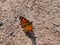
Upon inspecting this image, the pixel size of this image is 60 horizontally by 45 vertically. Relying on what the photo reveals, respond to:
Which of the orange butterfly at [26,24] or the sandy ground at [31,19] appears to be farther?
the sandy ground at [31,19]

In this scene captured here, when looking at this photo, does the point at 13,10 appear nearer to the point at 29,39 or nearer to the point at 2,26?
the point at 2,26

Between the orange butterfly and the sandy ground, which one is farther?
the sandy ground

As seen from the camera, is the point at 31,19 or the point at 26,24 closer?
the point at 26,24

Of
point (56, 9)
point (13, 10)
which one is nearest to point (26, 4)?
point (13, 10)

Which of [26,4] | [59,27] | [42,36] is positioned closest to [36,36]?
[42,36]

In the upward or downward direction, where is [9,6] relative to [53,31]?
upward

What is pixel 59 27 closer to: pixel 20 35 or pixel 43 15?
pixel 43 15

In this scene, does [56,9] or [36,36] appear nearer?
[36,36]
